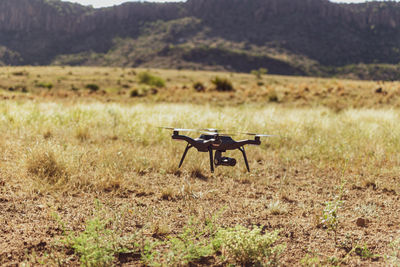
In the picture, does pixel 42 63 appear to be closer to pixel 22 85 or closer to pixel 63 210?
pixel 22 85

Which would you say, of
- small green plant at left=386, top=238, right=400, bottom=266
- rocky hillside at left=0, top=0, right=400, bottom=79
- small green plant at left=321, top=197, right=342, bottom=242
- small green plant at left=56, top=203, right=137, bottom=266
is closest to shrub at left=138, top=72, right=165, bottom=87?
small green plant at left=321, top=197, right=342, bottom=242

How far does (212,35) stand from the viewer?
12231 centimetres

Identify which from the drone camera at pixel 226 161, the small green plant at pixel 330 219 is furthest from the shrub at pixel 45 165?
the small green plant at pixel 330 219

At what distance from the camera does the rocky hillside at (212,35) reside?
95.6m

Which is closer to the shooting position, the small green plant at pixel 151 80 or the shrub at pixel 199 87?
the shrub at pixel 199 87

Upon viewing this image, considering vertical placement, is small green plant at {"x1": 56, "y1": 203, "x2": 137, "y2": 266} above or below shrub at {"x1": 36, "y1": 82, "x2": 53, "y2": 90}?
below

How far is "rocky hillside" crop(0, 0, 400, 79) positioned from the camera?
95562 millimetres

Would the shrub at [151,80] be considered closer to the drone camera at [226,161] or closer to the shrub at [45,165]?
the shrub at [45,165]

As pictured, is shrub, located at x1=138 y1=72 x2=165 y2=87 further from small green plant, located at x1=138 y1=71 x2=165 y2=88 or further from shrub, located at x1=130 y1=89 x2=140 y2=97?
shrub, located at x1=130 y1=89 x2=140 y2=97

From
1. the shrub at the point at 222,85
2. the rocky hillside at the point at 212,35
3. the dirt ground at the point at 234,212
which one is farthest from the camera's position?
the rocky hillside at the point at 212,35

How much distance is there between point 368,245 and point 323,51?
11595 centimetres

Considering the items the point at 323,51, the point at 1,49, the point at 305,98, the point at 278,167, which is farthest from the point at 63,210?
the point at 1,49

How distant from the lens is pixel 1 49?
111375 millimetres

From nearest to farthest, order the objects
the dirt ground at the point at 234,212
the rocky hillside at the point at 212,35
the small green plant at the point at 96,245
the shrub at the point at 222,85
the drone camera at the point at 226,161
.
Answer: the drone camera at the point at 226,161, the small green plant at the point at 96,245, the dirt ground at the point at 234,212, the shrub at the point at 222,85, the rocky hillside at the point at 212,35
